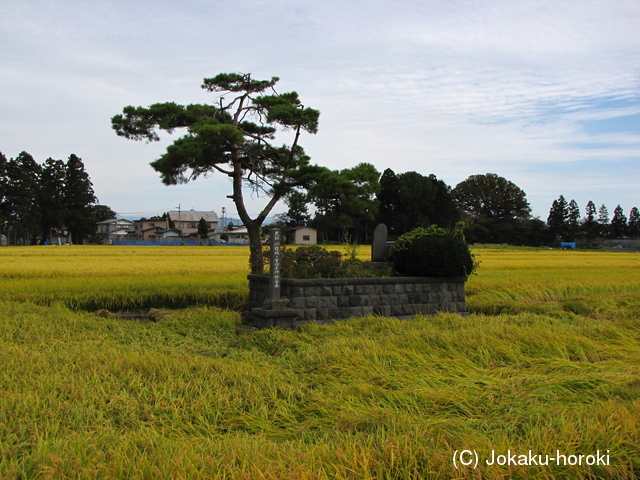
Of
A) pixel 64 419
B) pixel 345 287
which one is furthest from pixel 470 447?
pixel 345 287

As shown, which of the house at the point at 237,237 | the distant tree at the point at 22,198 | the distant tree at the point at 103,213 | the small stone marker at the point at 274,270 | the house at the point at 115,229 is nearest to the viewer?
the small stone marker at the point at 274,270

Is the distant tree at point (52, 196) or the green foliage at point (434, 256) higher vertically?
the distant tree at point (52, 196)

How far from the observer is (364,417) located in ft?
12.3

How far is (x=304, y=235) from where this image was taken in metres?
64.8

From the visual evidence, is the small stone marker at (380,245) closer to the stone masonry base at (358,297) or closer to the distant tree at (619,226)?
the stone masonry base at (358,297)

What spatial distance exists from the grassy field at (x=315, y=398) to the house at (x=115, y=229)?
87.8 m

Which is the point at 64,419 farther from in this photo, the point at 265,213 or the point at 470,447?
the point at 265,213

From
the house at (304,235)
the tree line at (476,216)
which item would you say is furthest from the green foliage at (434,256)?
the house at (304,235)

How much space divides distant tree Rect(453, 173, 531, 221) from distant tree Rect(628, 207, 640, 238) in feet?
55.6

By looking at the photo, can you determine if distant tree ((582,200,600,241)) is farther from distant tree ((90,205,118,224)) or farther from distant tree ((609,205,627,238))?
distant tree ((90,205,118,224))

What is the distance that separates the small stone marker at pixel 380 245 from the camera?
1182 centimetres

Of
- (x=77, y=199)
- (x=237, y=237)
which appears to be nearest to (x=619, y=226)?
(x=237, y=237)

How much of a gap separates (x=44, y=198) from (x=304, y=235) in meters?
30.2

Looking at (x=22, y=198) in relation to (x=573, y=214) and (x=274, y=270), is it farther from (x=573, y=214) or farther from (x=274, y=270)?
(x=573, y=214)
